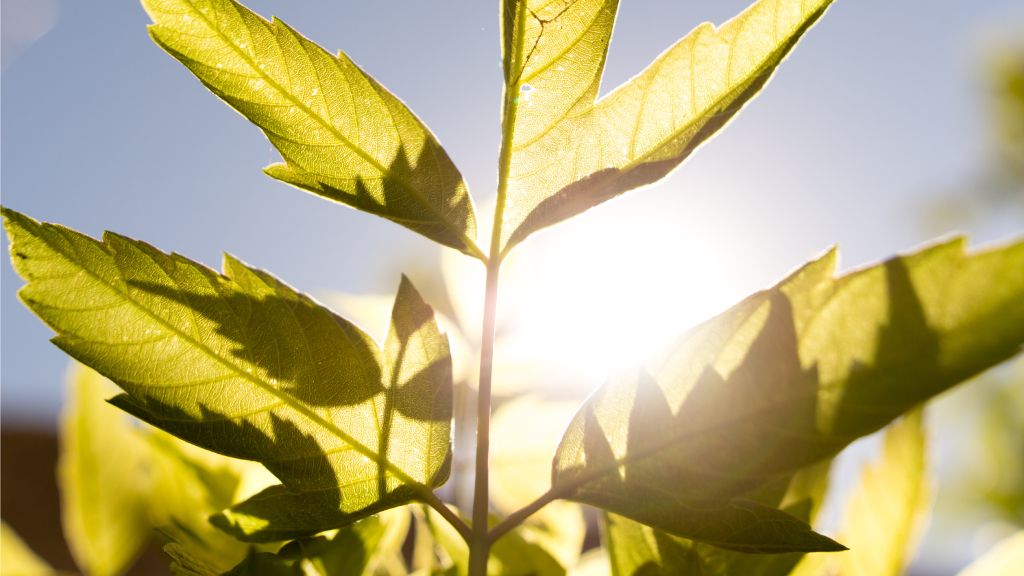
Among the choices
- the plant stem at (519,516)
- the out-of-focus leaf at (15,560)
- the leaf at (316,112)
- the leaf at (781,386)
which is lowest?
the out-of-focus leaf at (15,560)

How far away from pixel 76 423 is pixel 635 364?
0.62 meters

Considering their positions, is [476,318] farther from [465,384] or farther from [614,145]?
[614,145]

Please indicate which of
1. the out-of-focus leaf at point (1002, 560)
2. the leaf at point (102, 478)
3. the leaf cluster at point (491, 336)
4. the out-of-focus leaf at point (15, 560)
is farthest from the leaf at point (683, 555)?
the out-of-focus leaf at point (15, 560)

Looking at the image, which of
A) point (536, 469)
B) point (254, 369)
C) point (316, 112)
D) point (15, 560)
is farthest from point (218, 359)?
point (15, 560)

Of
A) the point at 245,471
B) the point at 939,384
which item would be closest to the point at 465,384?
the point at 245,471

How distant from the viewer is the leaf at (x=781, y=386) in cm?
27

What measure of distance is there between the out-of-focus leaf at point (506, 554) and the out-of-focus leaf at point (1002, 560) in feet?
0.88

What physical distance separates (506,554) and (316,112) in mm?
344

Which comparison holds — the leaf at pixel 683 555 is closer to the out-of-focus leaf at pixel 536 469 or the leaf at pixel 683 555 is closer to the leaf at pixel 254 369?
the leaf at pixel 254 369

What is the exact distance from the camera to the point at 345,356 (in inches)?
14.5

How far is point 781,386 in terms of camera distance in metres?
0.30

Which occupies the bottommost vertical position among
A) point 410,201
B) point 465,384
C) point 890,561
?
point 890,561

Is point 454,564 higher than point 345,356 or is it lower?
lower

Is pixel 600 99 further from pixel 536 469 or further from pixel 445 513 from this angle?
pixel 536 469
